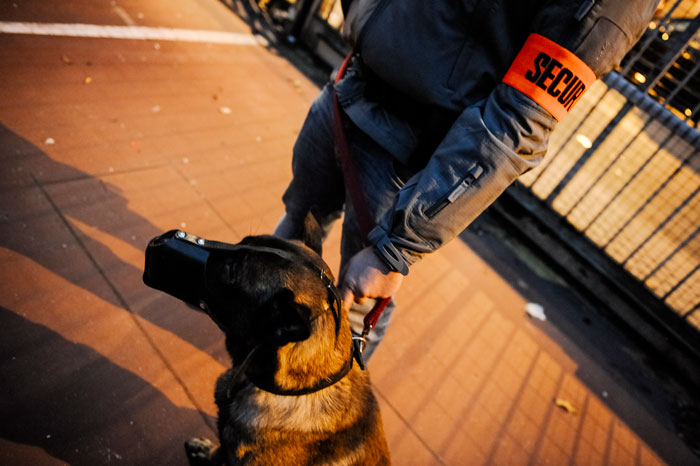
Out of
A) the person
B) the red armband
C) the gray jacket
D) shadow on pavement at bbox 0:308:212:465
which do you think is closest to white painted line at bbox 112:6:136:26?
shadow on pavement at bbox 0:308:212:465

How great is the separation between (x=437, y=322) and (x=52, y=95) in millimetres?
3956

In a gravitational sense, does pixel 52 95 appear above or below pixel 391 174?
below

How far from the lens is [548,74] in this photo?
1.16 metres

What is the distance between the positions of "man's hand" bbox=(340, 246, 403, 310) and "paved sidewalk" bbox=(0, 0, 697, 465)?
4.20 feet

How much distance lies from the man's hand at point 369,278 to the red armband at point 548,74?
2.61ft

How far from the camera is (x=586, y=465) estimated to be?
2658 millimetres

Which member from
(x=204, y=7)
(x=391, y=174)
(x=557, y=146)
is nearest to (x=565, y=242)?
(x=557, y=146)

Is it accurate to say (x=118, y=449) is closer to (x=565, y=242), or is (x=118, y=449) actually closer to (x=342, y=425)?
(x=342, y=425)

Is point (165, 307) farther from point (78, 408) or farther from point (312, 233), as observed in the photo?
point (312, 233)

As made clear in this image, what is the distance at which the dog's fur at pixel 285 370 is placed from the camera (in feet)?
4.20

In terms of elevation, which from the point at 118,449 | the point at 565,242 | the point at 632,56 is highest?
the point at 632,56

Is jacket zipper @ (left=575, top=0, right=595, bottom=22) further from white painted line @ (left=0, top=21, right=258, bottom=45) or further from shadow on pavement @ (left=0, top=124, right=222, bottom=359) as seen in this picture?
white painted line @ (left=0, top=21, right=258, bottom=45)

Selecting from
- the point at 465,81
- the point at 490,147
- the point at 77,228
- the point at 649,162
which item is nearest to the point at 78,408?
the point at 77,228

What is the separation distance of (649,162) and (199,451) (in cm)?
497
